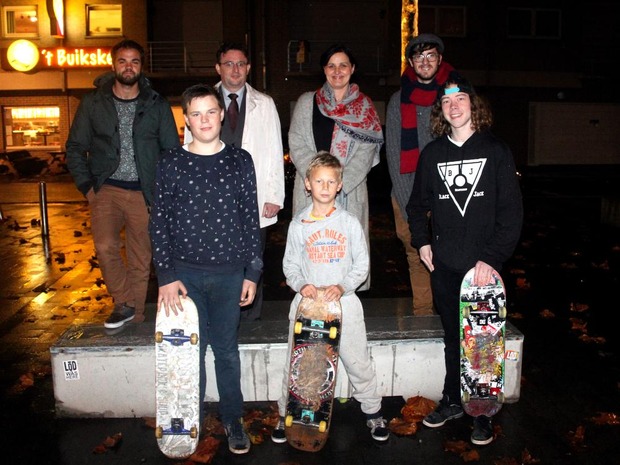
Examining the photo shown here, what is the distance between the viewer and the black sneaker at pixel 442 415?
3787mm

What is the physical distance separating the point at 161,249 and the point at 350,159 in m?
1.68

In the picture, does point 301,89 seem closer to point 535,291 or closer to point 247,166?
point 535,291

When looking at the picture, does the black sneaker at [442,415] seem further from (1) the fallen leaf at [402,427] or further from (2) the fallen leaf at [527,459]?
(2) the fallen leaf at [527,459]

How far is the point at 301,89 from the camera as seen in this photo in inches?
867

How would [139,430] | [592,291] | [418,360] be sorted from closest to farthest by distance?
[139,430] → [418,360] → [592,291]

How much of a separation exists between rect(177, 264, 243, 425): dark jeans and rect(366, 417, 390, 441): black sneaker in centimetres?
78

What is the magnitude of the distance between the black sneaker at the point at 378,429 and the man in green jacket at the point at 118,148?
1.81 meters

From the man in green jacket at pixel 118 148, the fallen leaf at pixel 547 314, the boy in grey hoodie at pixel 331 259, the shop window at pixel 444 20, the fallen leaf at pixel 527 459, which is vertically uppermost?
the shop window at pixel 444 20

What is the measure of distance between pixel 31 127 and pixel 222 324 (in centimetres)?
2266

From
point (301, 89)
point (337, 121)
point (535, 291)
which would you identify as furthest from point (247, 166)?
point (301, 89)

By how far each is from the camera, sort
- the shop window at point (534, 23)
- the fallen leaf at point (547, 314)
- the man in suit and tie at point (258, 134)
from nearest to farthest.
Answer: the man in suit and tie at point (258, 134), the fallen leaf at point (547, 314), the shop window at point (534, 23)

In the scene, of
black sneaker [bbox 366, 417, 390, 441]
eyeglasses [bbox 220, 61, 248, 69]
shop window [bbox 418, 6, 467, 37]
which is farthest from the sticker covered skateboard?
shop window [bbox 418, 6, 467, 37]

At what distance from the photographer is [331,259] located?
3.60 meters

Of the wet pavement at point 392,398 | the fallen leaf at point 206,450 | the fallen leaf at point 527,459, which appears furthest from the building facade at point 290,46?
the fallen leaf at point 527,459
